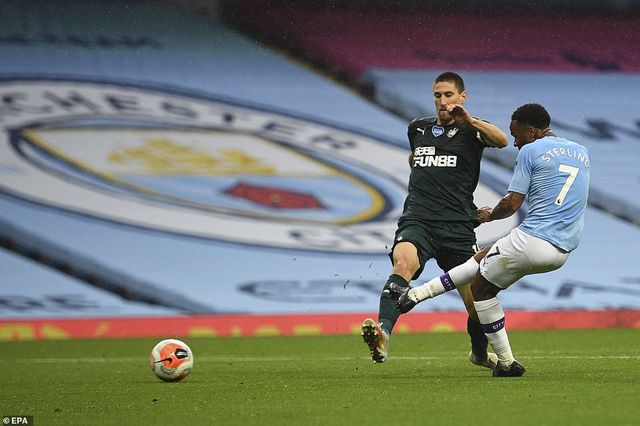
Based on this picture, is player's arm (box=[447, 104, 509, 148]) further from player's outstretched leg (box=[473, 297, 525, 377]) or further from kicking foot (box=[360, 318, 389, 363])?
kicking foot (box=[360, 318, 389, 363])

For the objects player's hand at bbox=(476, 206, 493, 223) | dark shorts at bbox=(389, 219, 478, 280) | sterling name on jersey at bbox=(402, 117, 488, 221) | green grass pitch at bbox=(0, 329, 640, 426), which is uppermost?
sterling name on jersey at bbox=(402, 117, 488, 221)

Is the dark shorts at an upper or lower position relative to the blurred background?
lower

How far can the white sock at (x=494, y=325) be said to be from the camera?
830 cm

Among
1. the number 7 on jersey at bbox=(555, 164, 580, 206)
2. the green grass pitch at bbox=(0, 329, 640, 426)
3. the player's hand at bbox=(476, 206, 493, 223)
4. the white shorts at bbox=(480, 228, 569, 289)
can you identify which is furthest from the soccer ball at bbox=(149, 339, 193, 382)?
the number 7 on jersey at bbox=(555, 164, 580, 206)

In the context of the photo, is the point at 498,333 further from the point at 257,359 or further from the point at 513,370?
the point at 257,359

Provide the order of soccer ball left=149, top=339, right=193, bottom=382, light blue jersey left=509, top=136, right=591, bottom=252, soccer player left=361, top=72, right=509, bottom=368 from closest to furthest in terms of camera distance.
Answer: light blue jersey left=509, top=136, right=591, bottom=252 < soccer ball left=149, top=339, right=193, bottom=382 < soccer player left=361, top=72, right=509, bottom=368

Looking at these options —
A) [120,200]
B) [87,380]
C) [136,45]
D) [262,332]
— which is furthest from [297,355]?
[136,45]

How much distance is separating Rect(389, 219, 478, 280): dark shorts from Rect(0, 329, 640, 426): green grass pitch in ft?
2.86

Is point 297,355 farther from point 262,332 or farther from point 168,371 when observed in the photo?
point 262,332

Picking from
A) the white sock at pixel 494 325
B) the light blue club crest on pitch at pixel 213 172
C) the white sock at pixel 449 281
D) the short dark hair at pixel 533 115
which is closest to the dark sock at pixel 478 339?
the white sock at pixel 494 325

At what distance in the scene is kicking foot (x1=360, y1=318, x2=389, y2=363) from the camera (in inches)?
308

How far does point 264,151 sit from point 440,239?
1042cm

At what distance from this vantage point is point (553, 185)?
26.1ft

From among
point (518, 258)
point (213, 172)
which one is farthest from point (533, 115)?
point (213, 172)
